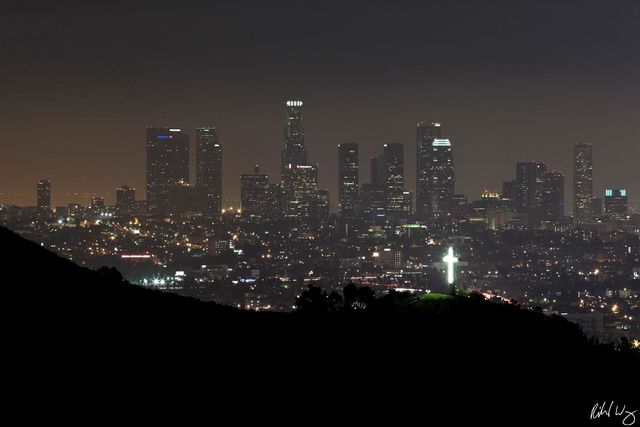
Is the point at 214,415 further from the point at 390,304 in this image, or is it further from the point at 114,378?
the point at 390,304

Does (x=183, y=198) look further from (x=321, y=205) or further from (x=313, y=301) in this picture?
(x=313, y=301)

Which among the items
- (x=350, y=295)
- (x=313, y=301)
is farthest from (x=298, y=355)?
(x=350, y=295)

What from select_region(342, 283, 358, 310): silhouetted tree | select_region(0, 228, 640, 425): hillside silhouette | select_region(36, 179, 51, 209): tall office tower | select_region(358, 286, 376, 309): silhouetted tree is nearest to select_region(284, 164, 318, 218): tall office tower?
select_region(36, 179, 51, 209): tall office tower

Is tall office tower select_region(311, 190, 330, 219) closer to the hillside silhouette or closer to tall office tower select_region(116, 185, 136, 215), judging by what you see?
tall office tower select_region(116, 185, 136, 215)

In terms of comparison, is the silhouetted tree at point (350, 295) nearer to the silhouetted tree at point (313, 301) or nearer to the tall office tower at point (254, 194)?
the silhouetted tree at point (313, 301)
